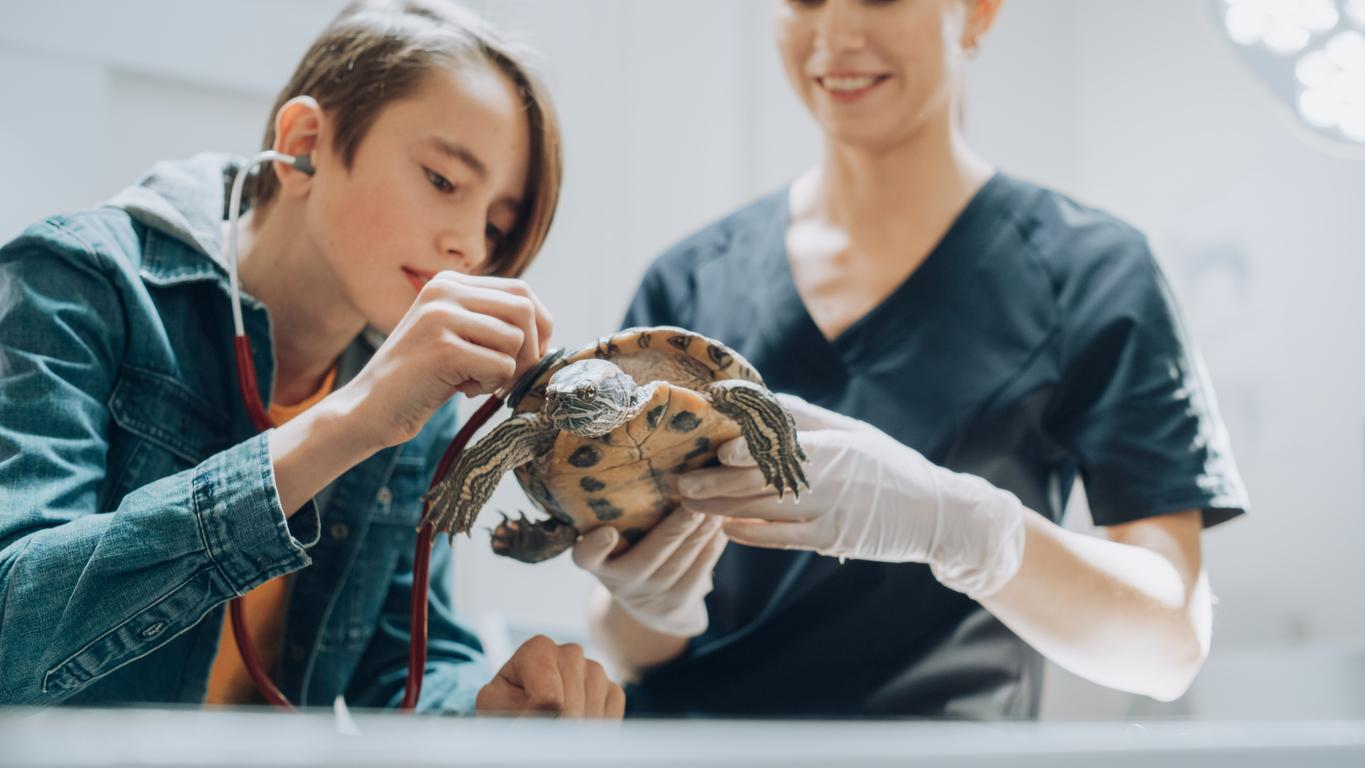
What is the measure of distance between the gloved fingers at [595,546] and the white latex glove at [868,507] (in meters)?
0.07

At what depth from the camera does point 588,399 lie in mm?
706

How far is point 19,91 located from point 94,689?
1.62 feet

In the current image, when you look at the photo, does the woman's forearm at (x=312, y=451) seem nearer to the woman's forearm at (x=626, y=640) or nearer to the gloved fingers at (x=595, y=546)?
the gloved fingers at (x=595, y=546)

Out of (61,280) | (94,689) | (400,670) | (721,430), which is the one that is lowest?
(400,670)

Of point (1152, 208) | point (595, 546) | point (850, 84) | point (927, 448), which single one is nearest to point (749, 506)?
point (595, 546)

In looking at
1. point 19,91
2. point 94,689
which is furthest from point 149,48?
point 94,689

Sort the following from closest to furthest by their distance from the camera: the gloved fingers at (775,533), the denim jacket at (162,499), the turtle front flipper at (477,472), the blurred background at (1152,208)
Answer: the denim jacket at (162,499), the turtle front flipper at (477,472), the gloved fingers at (775,533), the blurred background at (1152,208)

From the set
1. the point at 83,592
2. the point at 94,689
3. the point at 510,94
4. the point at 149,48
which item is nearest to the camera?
the point at 83,592

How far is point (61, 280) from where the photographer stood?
695 mm

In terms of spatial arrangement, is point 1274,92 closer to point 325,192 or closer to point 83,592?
point 325,192

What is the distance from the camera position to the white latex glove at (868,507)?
2.65 ft

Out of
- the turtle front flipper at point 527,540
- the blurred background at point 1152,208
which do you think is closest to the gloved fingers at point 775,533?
the turtle front flipper at point 527,540

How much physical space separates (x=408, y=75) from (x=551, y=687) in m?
0.46

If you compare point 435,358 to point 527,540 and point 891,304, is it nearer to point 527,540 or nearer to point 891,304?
point 527,540
